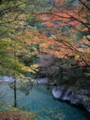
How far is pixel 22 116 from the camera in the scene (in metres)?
3.11

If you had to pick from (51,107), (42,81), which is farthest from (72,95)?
(42,81)

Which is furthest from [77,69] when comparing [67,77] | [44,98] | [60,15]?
[60,15]

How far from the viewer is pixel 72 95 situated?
446 inches

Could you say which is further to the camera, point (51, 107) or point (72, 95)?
point (72, 95)

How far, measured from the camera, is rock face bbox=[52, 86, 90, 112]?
9.94 m

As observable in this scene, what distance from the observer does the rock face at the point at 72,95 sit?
9.94 metres

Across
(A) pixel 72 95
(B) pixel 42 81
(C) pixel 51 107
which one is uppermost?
(C) pixel 51 107

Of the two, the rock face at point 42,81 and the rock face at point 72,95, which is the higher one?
the rock face at point 72,95

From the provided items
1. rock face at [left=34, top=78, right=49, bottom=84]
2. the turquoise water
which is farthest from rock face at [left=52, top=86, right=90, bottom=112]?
rock face at [left=34, top=78, right=49, bottom=84]

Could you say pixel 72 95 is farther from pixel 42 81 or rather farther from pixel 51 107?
pixel 42 81

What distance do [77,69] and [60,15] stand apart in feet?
28.0

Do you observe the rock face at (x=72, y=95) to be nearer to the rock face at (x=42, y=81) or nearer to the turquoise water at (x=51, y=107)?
the turquoise water at (x=51, y=107)

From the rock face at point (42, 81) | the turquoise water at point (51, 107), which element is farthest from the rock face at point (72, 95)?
the rock face at point (42, 81)

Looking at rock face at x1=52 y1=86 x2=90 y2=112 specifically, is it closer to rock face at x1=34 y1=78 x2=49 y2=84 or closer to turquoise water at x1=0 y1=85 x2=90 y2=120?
turquoise water at x1=0 y1=85 x2=90 y2=120
